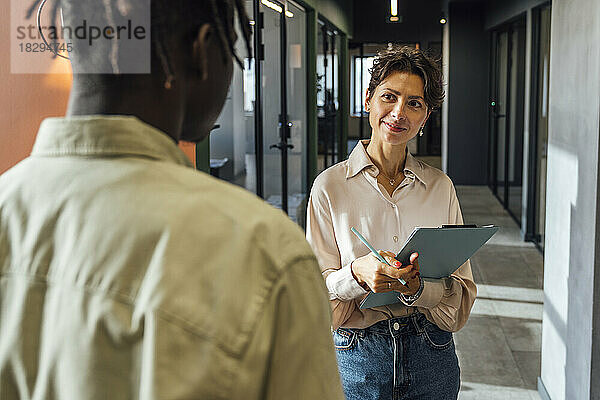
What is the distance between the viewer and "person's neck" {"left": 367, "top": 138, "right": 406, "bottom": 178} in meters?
2.03

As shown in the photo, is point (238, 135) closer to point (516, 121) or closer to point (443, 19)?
point (516, 121)

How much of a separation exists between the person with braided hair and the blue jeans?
1174 mm

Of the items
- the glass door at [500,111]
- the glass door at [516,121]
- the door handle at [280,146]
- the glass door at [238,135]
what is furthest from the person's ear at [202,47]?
the glass door at [500,111]

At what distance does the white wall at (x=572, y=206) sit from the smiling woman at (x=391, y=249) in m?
0.90

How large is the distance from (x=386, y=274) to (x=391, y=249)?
175 mm

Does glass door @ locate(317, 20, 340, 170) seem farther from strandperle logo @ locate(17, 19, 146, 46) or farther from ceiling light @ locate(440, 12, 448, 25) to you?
strandperle logo @ locate(17, 19, 146, 46)

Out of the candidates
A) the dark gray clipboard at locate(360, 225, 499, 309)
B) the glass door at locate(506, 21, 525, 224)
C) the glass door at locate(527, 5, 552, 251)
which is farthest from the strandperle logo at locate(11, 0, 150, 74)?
the glass door at locate(506, 21, 525, 224)

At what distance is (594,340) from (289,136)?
3875 mm

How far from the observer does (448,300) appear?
1920mm

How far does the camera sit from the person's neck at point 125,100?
2.40ft

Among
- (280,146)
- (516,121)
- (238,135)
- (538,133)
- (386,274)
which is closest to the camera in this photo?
(386,274)

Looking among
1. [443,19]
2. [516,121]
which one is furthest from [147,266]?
[443,19]

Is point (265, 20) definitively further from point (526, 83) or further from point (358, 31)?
point (358, 31)

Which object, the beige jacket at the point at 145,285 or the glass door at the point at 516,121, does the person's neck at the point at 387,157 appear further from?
the glass door at the point at 516,121
